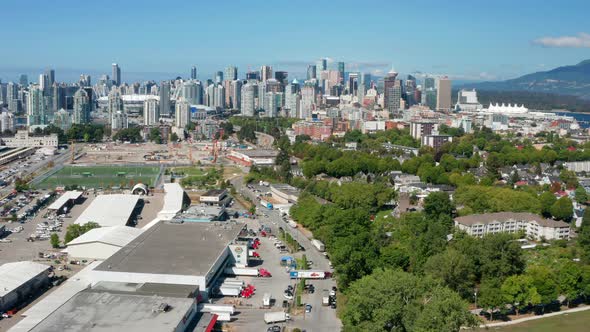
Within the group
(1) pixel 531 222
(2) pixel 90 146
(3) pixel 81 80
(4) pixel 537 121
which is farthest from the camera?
(3) pixel 81 80

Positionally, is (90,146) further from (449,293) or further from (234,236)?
(449,293)

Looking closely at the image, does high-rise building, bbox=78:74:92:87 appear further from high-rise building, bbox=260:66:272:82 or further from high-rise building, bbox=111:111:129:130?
high-rise building, bbox=111:111:129:130

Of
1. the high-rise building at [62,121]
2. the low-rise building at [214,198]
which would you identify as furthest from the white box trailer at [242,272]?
the high-rise building at [62,121]

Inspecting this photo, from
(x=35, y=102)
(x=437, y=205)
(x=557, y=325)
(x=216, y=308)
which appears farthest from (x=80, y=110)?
(x=557, y=325)

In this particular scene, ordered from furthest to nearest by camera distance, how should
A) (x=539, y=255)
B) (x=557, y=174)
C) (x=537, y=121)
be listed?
(x=537, y=121), (x=557, y=174), (x=539, y=255)

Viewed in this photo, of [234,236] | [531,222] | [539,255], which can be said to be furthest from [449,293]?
[531,222]

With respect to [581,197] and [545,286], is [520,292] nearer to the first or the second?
[545,286]
